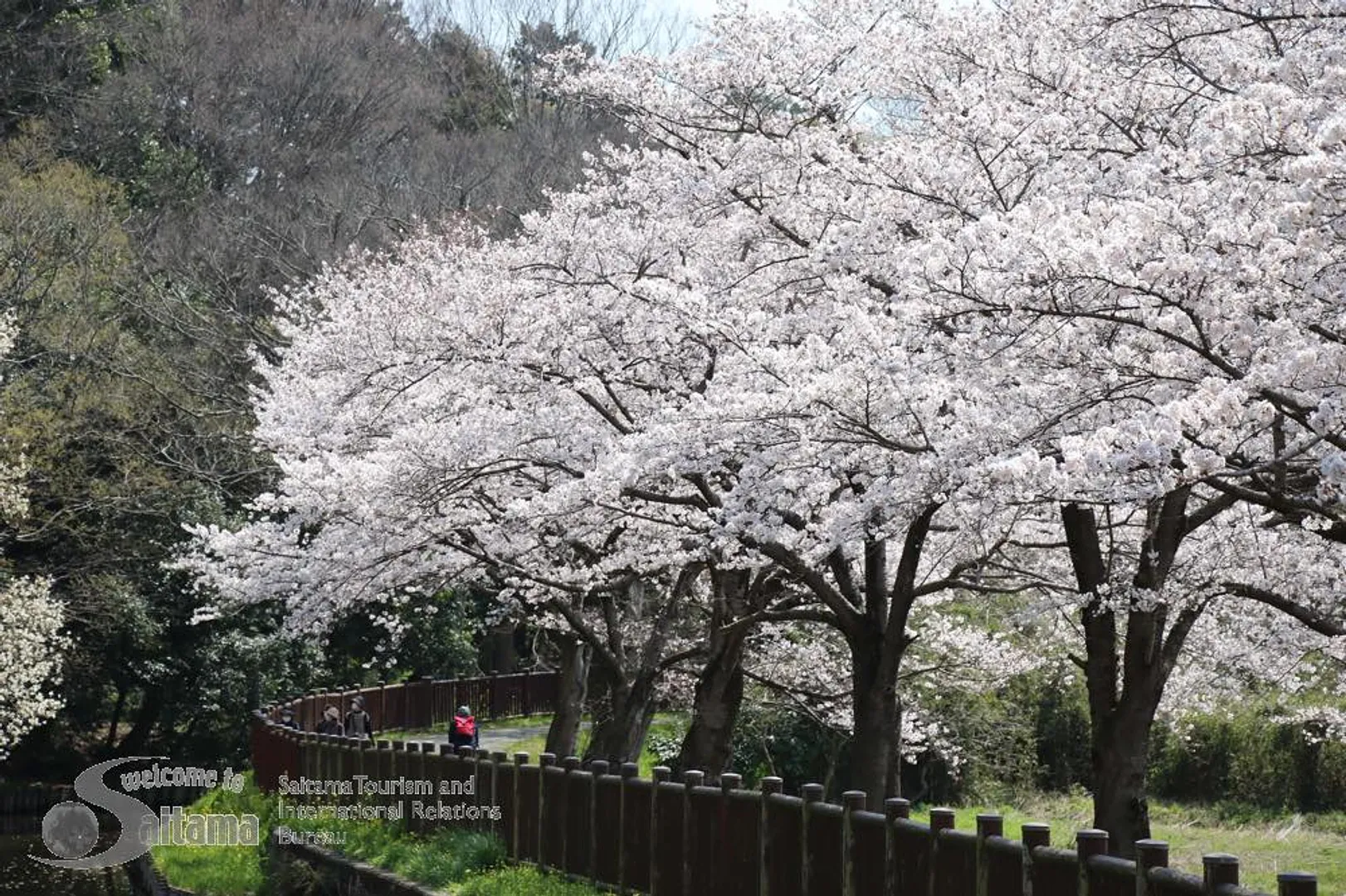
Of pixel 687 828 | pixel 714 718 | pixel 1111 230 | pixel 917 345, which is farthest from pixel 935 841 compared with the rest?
pixel 714 718

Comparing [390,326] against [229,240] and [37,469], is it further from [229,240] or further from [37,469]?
[229,240]

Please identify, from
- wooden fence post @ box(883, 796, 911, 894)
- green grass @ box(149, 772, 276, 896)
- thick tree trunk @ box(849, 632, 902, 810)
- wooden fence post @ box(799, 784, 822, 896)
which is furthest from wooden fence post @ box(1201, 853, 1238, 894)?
green grass @ box(149, 772, 276, 896)

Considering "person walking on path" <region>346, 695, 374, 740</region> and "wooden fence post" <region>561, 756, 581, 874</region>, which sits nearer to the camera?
"wooden fence post" <region>561, 756, 581, 874</region>

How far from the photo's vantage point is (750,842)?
9.85 m

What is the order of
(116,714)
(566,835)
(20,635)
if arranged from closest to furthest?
(566,835), (20,635), (116,714)

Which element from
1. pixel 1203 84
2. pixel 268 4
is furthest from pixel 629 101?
pixel 268 4

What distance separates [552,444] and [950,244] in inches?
255

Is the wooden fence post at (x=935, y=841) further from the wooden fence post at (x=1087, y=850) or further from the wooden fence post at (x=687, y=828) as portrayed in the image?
the wooden fence post at (x=687, y=828)

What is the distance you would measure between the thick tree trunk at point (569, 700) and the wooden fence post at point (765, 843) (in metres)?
11.5

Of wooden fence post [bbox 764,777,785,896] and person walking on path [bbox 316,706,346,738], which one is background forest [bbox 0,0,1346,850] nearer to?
person walking on path [bbox 316,706,346,738]

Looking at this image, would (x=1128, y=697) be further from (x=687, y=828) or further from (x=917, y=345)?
(x=687, y=828)

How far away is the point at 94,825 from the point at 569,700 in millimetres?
9076

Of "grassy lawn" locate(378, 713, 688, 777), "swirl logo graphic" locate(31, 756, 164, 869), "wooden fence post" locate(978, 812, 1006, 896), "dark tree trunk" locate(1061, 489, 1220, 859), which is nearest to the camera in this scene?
"wooden fence post" locate(978, 812, 1006, 896)

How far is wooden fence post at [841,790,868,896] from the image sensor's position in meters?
8.72
